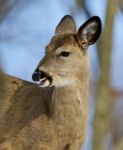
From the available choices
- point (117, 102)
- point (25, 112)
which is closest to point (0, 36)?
point (25, 112)

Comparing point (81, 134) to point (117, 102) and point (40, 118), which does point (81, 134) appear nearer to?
point (40, 118)

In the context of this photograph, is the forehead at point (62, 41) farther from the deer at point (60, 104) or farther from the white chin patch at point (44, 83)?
the white chin patch at point (44, 83)

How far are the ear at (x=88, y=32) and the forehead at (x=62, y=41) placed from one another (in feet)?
0.27

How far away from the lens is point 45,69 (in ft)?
36.1

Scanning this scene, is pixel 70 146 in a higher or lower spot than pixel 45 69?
lower

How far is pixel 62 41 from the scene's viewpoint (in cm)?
1142

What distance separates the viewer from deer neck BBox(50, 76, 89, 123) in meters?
11.4

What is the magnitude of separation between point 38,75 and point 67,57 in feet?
2.37

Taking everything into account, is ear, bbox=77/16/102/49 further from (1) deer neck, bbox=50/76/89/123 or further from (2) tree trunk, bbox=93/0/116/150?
(2) tree trunk, bbox=93/0/116/150

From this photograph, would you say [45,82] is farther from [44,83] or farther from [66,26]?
[66,26]

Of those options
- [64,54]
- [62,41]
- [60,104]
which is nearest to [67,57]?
[64,54]

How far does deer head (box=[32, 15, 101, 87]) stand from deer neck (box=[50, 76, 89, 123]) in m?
0.11

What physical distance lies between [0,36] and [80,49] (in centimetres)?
533

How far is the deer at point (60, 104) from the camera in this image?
11.3m
